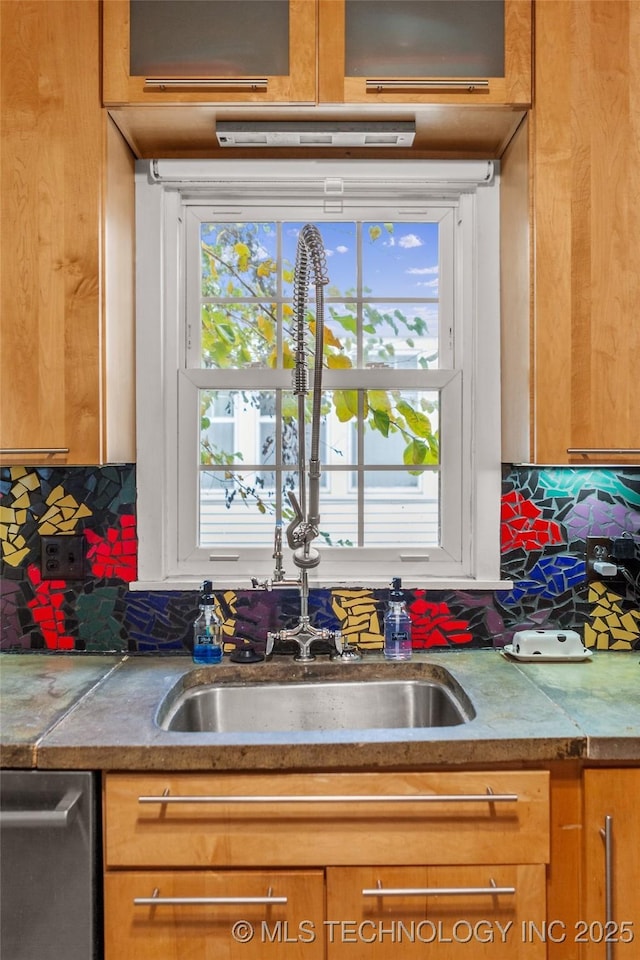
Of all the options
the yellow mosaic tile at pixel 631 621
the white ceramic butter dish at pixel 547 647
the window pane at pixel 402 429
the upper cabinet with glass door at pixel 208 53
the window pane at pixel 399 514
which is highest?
the upper cabinet with glass door at pixel 208 53

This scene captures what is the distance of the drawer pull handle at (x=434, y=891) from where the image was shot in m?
1.23

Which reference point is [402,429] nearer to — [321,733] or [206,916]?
[321,733]

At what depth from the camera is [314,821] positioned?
4.07 ft

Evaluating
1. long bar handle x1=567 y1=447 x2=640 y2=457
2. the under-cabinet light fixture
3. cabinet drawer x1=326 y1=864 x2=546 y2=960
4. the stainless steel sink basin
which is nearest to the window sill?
the stainless steel sink basin

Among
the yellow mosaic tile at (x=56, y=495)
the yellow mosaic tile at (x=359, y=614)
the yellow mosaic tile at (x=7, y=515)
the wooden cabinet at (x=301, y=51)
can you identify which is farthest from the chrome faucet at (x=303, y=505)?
the yellow mosaic tile at (x=7, y=515)

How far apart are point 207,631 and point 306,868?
0.68 m

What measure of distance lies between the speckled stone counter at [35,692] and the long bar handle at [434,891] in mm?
660

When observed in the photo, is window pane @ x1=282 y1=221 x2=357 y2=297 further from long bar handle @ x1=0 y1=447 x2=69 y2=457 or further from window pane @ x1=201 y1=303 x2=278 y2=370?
long bar handle @ x1=0 y1=447 x2=69 y2=457

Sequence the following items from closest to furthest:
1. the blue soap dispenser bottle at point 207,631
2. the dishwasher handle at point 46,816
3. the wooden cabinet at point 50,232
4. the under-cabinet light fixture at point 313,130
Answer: the dishwasher handle at point 46,816 < the wooden cabinet at point 50,232 < the under-cabinet light fixture at point 313,130 < the blue soap dispenser bottle at point 207,631

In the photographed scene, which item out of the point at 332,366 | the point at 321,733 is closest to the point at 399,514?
the point at 332,366

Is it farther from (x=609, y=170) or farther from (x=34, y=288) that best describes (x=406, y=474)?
(x=34, y=288)

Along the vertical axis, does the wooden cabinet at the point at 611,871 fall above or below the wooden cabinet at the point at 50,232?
below

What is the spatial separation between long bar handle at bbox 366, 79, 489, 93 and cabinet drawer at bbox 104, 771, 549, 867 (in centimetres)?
145

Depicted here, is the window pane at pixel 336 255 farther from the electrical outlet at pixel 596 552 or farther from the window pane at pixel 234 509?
the electrical outlet at pixel 596 552
